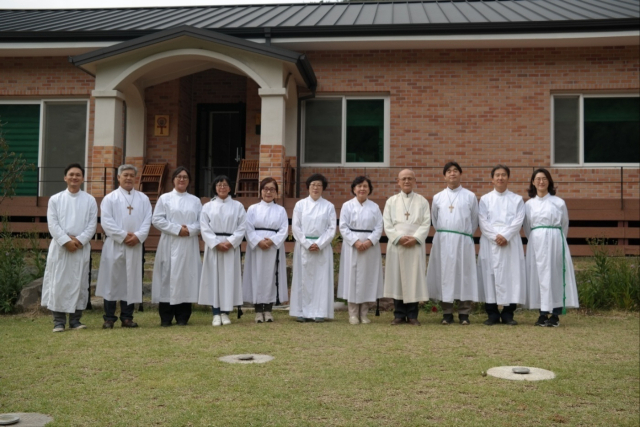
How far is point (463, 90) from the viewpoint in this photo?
47.3ft

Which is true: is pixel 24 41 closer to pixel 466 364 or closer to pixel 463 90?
pixel 463 90

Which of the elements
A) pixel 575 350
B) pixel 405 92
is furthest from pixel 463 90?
pixel 575 350

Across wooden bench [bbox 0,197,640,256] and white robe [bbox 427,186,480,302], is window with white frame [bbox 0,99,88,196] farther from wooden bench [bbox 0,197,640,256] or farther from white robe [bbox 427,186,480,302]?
white robe [bbox 427,186,480,302]

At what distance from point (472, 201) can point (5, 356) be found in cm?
570

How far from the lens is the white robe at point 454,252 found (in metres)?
9.16

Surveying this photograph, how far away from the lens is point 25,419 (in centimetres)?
496

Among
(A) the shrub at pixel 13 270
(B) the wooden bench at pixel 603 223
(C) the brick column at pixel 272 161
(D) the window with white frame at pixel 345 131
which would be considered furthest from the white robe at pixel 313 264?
(D) the window with white frame at pixel 345 131

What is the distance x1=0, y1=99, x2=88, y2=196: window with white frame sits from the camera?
15.5 meters

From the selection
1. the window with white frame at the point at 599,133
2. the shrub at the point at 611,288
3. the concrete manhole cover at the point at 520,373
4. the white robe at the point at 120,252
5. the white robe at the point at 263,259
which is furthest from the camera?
the window with white frame at the point at 599,133

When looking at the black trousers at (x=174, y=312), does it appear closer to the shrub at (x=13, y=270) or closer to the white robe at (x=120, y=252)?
the white robe at (x=120, y=252)

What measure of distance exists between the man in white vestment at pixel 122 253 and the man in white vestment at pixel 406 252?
10.0 feet

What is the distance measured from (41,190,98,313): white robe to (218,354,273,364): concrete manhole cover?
A: 2.72 metres

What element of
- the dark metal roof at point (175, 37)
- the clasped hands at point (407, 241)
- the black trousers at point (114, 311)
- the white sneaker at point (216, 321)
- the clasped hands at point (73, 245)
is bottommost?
the white sneaker at point (216, 321)

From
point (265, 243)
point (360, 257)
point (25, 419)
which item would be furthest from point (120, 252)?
point (25, 419)
